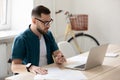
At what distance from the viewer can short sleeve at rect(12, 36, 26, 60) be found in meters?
2.27

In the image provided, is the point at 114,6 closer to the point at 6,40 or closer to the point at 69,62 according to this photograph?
the point at 6,40

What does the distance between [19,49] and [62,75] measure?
0.52 m

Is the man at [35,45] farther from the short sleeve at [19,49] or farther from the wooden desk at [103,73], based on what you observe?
the wooden desk at [103,73]

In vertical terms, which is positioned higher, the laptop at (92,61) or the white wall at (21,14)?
the white wall at (21,14)

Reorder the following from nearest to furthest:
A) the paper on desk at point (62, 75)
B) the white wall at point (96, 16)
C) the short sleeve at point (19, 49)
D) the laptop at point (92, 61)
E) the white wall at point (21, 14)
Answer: the paper on desk at point (62, 75) → the laptop at point (92, 61) → the short sleeve at point (19, 49) → the white wall at point (21, 14) → the white wall at point (96, 16)

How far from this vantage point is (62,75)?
6.51 feet

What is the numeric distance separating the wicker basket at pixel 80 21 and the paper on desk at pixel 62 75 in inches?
94.2

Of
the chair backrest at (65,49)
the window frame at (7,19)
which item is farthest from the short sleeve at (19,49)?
the window frame at (7,19)

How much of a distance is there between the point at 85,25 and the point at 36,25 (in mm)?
2196

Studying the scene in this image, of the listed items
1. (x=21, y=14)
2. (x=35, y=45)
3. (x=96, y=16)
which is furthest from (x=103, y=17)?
(x=35, y=45)

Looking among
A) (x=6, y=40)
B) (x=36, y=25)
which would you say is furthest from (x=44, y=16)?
(x=6, y=40)

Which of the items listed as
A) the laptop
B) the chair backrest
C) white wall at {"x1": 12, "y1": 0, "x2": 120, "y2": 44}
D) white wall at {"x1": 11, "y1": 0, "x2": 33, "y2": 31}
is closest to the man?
the laptop

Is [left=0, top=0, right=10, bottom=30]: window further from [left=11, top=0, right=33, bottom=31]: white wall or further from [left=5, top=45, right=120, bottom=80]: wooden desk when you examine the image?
[left=5, top=45, right=120, bottom=80]: wooden desk

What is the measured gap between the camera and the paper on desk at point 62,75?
191cm
